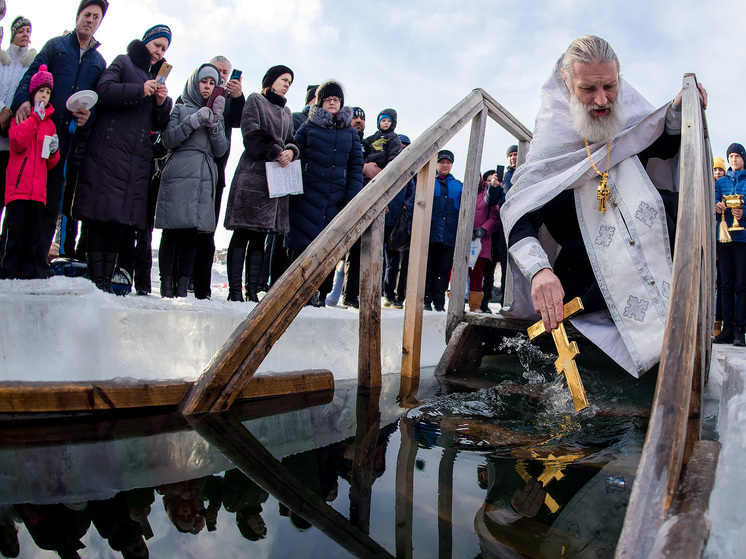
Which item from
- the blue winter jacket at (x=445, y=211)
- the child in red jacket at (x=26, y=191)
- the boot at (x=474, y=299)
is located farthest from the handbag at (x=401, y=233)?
the child in red jacket at (x=26, y=191)

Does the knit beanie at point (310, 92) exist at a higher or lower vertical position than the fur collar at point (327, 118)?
higher

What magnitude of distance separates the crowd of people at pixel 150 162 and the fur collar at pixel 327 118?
11 millimetres

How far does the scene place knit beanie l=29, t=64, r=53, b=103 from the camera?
136 inches

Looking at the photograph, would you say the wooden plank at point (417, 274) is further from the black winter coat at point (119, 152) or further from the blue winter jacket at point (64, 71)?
the blue winter jacket at point (64, 71)

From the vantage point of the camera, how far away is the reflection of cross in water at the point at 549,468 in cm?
151

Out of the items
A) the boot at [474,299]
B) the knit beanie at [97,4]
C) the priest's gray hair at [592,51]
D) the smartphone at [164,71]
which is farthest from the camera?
the boot at [474,299]

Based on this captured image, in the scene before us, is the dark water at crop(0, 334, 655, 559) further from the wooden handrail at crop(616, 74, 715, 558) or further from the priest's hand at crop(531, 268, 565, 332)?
the priest's hand at crop(531, 268, 565, 332)

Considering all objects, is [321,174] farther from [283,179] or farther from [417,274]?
[417,274]

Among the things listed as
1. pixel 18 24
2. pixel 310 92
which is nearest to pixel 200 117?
pixel 18 24

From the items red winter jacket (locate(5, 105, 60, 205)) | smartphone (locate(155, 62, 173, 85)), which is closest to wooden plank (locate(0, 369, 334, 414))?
red winter jacket (locate(5, 105, 60, 205))

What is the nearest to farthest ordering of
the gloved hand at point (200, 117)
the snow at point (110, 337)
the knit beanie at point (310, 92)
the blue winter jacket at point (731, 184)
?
the snow at point (110, 337) < the gloved hand at point (200, 117) < the knit beanie at point (310, 92) < the blue winter jacket at point (731, 184)

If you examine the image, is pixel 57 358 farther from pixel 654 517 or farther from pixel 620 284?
pixel 620 284

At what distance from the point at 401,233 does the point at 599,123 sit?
307 centimetres

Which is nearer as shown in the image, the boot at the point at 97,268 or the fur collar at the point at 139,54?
the boot at the point at 97,268
